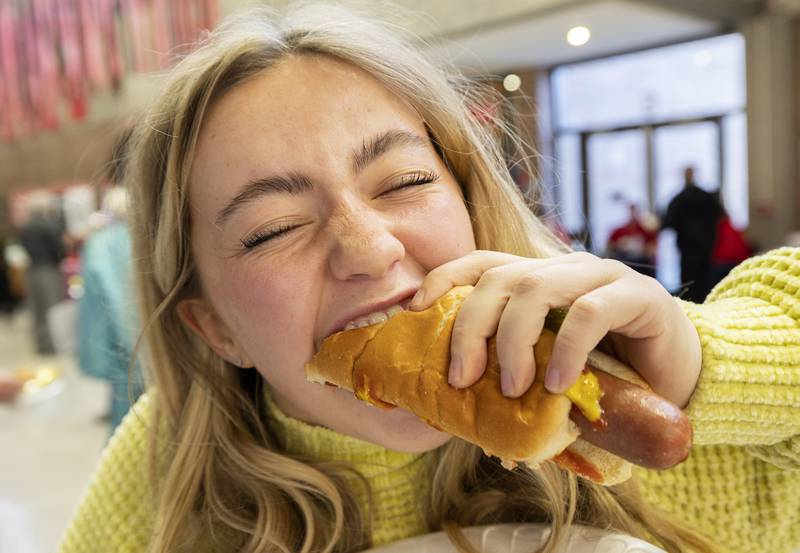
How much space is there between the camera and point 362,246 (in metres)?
0.97

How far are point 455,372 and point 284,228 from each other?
0.40 m

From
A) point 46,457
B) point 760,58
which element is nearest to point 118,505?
point 46,457

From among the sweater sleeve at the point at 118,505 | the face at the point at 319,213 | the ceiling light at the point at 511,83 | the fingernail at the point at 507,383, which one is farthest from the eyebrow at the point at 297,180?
the ceiling light at the point at 511,83

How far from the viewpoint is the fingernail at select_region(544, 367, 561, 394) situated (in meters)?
0.73

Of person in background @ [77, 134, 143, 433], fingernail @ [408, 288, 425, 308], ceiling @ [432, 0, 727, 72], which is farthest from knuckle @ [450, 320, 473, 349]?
ceiling @ [432, 0, 727, 72]

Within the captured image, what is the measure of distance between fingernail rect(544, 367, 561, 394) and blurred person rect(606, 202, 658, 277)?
2.74 metres

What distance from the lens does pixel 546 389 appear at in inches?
29.8

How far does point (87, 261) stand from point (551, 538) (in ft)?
10.2

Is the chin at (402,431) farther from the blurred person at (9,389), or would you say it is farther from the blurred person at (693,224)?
the blurred person at (9,389)

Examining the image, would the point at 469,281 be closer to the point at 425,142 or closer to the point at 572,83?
the point at 425,142

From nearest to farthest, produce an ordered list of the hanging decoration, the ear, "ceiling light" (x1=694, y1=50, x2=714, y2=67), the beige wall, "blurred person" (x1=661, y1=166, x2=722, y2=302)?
the ear < "blurred person" (x1=661, y1=166, x2=722, y2=302) < the beige wall < "ceiling light" (x1=694, y1=50, x2=714, y2=67) < the hanging decoration

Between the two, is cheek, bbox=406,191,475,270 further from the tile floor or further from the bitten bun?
the tile floor

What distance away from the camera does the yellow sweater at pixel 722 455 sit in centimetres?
96

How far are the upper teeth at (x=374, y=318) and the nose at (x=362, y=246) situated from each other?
6 centimetres
